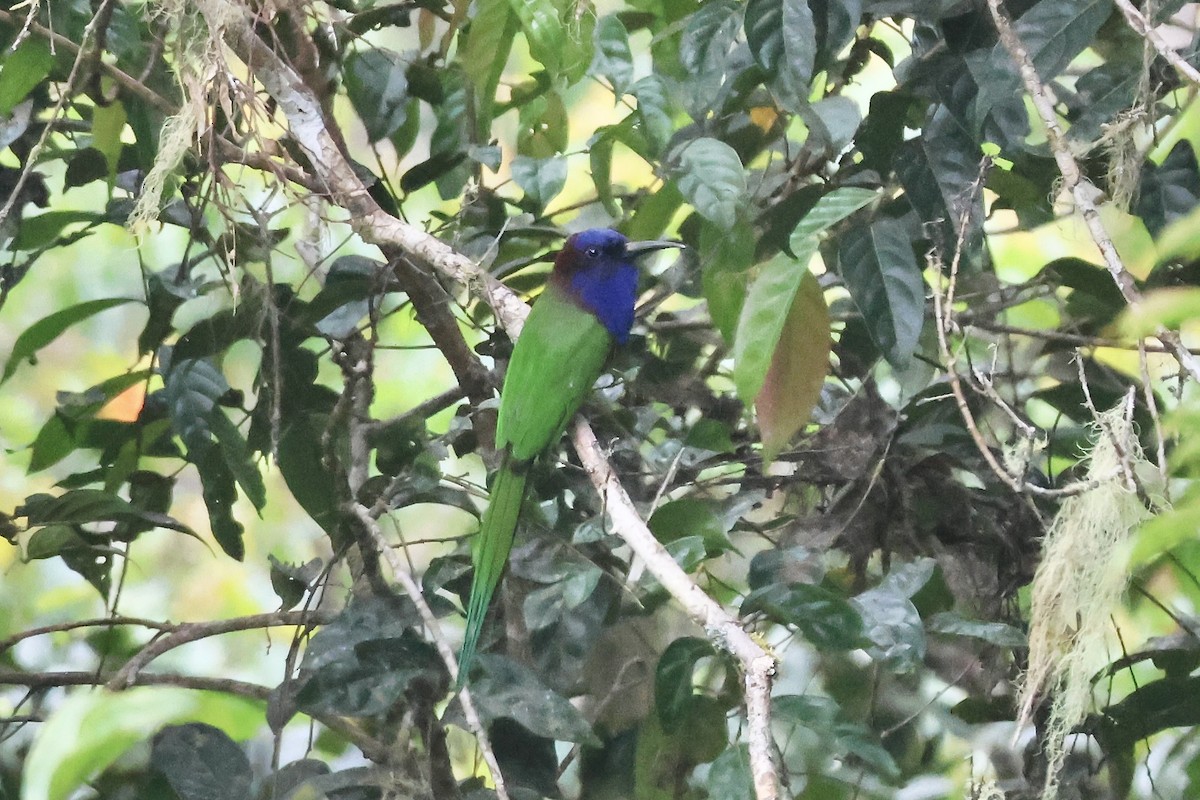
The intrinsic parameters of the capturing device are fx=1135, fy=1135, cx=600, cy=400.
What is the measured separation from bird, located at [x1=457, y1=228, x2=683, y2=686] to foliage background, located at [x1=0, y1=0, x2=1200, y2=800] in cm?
7

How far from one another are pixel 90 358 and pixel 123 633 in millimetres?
2151

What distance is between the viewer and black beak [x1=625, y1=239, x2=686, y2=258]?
2.57 metres

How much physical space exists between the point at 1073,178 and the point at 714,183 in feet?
1.87

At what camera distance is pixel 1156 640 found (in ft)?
8.18

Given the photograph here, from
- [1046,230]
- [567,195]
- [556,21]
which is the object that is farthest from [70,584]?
[1046,230]

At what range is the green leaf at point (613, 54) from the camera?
225 cm

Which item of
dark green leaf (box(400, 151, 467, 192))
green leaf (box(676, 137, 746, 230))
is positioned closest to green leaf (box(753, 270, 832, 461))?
green leaf (box(676, 137, 746, 230))

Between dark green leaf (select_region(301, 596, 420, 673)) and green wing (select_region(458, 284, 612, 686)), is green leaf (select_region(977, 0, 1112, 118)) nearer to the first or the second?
green wing (select_region(458, 284, 612, 686))

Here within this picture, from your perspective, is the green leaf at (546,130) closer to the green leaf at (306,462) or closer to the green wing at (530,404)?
the green wing at (530,404)

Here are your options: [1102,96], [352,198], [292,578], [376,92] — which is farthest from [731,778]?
[376,92]

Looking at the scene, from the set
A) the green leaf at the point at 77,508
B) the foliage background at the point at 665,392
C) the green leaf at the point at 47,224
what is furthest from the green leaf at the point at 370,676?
the green leaf at the point at 47,224

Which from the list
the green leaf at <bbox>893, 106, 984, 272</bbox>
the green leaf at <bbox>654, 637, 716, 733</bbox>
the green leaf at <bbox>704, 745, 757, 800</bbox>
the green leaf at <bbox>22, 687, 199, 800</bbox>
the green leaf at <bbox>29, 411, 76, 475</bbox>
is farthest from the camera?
the green leaf at <bbox>29, 411, 76, 475</bbox>

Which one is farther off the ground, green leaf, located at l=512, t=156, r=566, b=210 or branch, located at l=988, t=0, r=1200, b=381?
green leaf, located at l=512, t=156, r=566, b=210

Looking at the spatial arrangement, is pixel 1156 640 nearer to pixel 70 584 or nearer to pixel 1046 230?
pixel 1046 230
